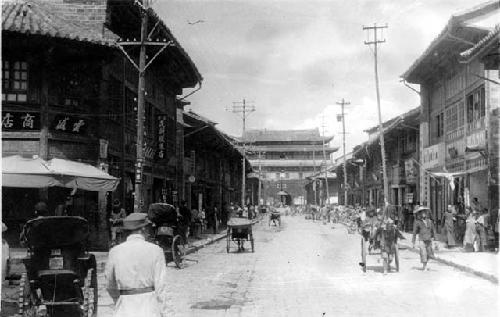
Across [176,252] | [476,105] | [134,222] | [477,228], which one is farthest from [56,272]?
[476,105]

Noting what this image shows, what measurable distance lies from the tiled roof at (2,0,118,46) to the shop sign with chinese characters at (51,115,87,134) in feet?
8.01

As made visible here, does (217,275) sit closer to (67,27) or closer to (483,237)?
(67,27)

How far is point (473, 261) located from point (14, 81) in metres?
13.5

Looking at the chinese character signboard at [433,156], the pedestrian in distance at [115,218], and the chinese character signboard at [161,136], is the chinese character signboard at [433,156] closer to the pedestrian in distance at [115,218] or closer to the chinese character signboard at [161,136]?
the chinese character signboard at [161,136]

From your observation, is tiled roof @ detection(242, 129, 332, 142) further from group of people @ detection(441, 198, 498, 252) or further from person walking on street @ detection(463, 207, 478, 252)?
person walking on street @ detection(463, 207, 478, 252)

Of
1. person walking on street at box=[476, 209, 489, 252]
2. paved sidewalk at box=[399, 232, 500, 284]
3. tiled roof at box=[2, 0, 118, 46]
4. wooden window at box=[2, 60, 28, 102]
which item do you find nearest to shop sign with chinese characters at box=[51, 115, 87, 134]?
wooden window at box=[2, 60, 28, 102]

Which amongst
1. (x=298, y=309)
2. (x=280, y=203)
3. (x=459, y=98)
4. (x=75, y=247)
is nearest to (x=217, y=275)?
(x=298, y=309)

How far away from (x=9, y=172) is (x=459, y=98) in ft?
57.3

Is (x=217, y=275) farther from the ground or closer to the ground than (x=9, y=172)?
closer to the ground

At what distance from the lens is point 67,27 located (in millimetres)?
17828

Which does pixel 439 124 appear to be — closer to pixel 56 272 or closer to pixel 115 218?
pixel 115 218

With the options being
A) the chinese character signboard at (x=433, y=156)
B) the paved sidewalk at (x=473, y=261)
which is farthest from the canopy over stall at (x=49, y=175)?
the chinese character signboard at (x=433, y=156)

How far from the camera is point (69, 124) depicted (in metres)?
18.3

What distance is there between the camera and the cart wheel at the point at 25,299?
7.83 m
